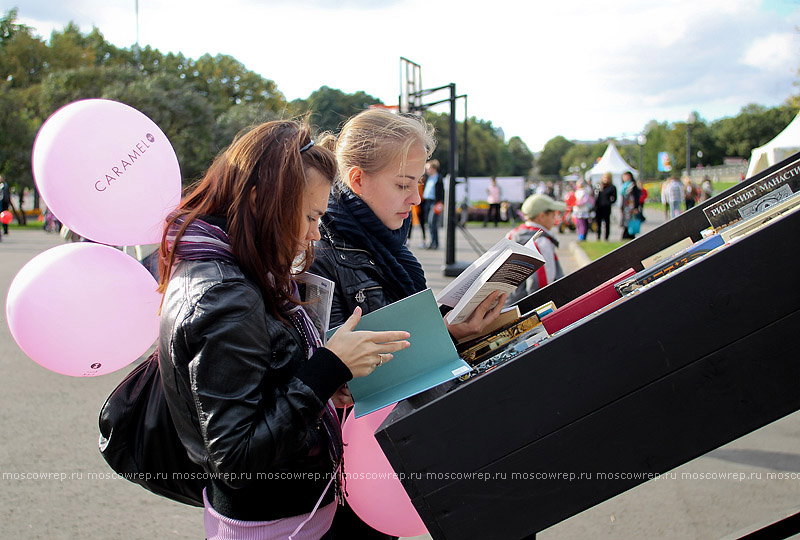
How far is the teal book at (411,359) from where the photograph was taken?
164cm

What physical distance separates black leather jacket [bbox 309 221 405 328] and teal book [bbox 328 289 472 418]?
11.2 inches

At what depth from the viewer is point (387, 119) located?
225cm

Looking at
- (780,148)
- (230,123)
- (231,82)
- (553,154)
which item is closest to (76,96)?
(230,123)

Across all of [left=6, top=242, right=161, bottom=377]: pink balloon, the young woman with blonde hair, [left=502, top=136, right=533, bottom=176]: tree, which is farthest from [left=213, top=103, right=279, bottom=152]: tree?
[left=502, top=136, right=533, bottom=176]: tree

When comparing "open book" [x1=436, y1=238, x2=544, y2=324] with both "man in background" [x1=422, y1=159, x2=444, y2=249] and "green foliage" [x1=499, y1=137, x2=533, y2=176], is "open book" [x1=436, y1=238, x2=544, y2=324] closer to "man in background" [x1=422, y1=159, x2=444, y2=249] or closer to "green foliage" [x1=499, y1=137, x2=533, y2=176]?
"man in background" [x1=422, y1=159, x2=444, y2=249]

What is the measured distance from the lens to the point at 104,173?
233cm

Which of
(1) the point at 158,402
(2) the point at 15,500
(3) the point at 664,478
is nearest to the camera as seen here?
(1) the point at 158,402

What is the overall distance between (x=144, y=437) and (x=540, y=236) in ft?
13.9

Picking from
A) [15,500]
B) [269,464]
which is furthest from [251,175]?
[15,500]

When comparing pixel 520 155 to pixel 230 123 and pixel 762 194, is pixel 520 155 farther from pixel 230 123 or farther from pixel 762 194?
pixel 762 194

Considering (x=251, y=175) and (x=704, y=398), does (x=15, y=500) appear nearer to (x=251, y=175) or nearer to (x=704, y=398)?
(x=251, y=175)

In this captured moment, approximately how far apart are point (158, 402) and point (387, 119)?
1.20 meters

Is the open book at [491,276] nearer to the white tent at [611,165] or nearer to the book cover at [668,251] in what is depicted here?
the book cover at [668,251]

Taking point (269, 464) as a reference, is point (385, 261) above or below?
above
